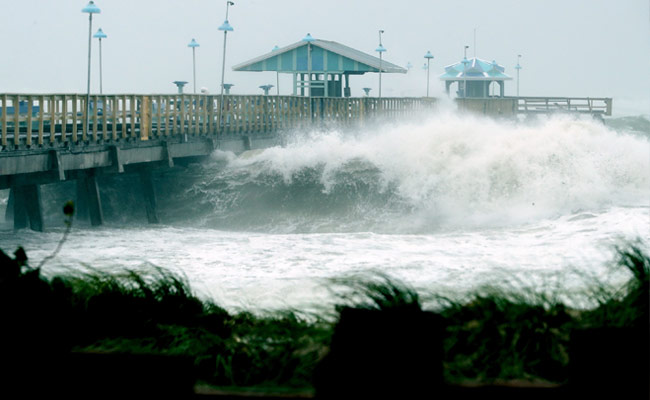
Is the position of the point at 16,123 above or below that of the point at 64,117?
below

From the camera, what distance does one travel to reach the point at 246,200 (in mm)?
32906

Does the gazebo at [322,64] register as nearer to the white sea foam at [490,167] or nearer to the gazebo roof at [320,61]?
the gazebo roof at [320,61]

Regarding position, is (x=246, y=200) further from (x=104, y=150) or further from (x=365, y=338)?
(x=365, y=338)

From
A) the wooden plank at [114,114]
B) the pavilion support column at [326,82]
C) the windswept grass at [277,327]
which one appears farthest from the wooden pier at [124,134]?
the windswept grass at [277,327]

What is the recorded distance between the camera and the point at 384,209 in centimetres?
3128

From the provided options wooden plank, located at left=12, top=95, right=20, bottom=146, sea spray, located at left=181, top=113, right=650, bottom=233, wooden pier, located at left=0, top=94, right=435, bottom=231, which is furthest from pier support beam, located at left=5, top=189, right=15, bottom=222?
wooden plank, located at left=12, top=95, right=20, bottom=146

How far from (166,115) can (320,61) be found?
82.0ft

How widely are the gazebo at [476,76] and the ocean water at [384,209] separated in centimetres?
4001

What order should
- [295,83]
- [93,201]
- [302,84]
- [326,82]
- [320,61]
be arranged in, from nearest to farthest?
[93,201]
[326,82]
[320,61]
[302,84]
[295,83]

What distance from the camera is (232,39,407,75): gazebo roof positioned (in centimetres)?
5450

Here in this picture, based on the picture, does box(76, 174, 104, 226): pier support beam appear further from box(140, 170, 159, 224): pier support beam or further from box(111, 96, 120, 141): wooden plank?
box(140, 170, 159, 224): pier support beam

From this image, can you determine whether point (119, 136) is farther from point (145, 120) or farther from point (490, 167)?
point (490, 167)

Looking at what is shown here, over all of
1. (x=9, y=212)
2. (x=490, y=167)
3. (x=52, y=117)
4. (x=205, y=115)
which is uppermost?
(x=205, y=115)

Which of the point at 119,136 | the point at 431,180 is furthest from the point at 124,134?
the point at 431,180
